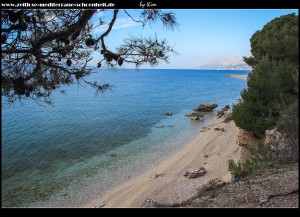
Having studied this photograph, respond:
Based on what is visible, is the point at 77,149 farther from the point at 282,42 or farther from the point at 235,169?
Answer: the point at 282,42

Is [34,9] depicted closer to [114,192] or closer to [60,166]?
[114,192]

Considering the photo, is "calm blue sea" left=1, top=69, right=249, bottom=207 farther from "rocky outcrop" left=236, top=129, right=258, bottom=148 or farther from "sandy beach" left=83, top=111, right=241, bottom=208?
"rocky outcrop" left=236, top=129, right=258, bottom=148

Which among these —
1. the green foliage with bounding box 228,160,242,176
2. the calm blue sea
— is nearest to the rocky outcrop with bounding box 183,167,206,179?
the calm blue sea

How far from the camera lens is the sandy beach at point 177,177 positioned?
13961 mm

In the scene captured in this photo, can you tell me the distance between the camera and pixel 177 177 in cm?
1692

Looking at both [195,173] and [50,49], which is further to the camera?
[195,173]

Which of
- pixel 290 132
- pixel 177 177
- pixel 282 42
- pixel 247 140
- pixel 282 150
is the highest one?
pixel 282 42

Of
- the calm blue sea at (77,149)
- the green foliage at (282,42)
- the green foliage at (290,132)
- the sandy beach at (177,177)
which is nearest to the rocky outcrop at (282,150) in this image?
the green foliage at (290,132)

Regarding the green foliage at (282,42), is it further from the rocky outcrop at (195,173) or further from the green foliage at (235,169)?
the rocky outcrop at (195,173)

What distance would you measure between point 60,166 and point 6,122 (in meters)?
15.8

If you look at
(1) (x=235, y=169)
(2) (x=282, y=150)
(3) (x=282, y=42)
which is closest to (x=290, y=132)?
(2) (x=282, y=150)

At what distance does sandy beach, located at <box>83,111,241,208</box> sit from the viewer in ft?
45.8

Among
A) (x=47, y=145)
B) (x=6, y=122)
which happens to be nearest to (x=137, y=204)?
(x=47, y=145)

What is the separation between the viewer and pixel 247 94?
1775 cm
